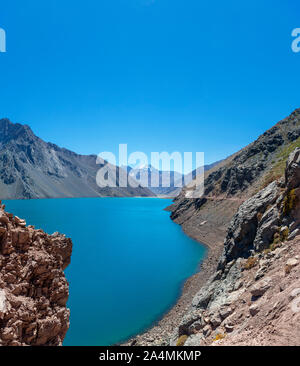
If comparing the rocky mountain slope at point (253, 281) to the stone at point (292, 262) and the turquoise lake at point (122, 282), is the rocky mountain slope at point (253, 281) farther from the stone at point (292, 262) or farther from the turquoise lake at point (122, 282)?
the turquoise lake at point (122, 282)

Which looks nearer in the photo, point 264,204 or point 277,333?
point 277,333

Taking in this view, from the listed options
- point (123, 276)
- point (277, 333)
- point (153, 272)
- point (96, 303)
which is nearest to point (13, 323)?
point (277, 333)

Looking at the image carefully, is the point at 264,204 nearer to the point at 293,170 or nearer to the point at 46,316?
the point at 293,170

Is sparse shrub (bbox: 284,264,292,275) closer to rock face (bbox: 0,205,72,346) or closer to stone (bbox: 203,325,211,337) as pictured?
stone (bbox: 203,325,211,337)

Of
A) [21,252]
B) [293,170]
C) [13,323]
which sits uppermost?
[293,170]

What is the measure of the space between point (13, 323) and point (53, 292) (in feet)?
10.3

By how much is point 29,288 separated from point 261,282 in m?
9.78

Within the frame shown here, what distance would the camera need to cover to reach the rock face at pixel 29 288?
839cm

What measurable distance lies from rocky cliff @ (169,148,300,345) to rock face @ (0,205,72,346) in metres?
6.74

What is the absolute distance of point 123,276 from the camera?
37656 mm

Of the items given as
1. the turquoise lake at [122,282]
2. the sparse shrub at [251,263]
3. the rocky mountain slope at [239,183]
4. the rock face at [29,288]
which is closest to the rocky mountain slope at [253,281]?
the sparse shrub at [251,263]

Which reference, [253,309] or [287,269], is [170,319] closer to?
[253,309]

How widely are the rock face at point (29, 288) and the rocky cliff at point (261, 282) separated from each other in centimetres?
674
